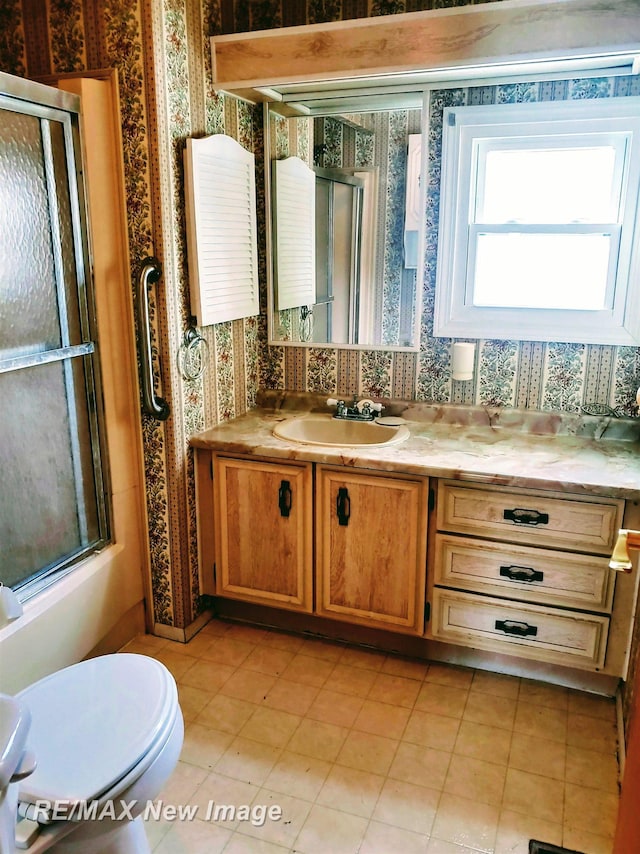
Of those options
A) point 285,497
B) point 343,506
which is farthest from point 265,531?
point 343,506

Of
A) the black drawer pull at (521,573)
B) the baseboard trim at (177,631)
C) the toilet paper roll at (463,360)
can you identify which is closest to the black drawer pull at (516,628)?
the black drawer pull at (521,573)

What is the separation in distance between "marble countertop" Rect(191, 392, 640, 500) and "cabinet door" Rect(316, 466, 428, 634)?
9 centimetres

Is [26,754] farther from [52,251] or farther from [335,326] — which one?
[335,326]

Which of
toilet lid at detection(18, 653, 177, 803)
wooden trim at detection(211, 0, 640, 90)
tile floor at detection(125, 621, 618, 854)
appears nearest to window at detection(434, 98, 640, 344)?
wooden trim at detection(211, 0, 640, 90)

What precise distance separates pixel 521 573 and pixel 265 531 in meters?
0.90

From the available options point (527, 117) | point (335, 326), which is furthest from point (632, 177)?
point (335, 326)

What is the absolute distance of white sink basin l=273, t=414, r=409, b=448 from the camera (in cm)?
262

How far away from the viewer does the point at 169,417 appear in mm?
2385

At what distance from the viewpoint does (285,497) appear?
245 cm

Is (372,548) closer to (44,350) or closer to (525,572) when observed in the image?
(525,572)

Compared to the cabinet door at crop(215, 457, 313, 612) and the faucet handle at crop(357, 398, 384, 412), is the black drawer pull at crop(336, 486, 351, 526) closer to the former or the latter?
the cabinet door at crop(215, 457, 313, 612)

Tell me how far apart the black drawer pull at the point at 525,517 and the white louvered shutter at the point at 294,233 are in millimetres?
1204

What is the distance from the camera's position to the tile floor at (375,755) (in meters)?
1.77

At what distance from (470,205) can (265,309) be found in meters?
0.93
